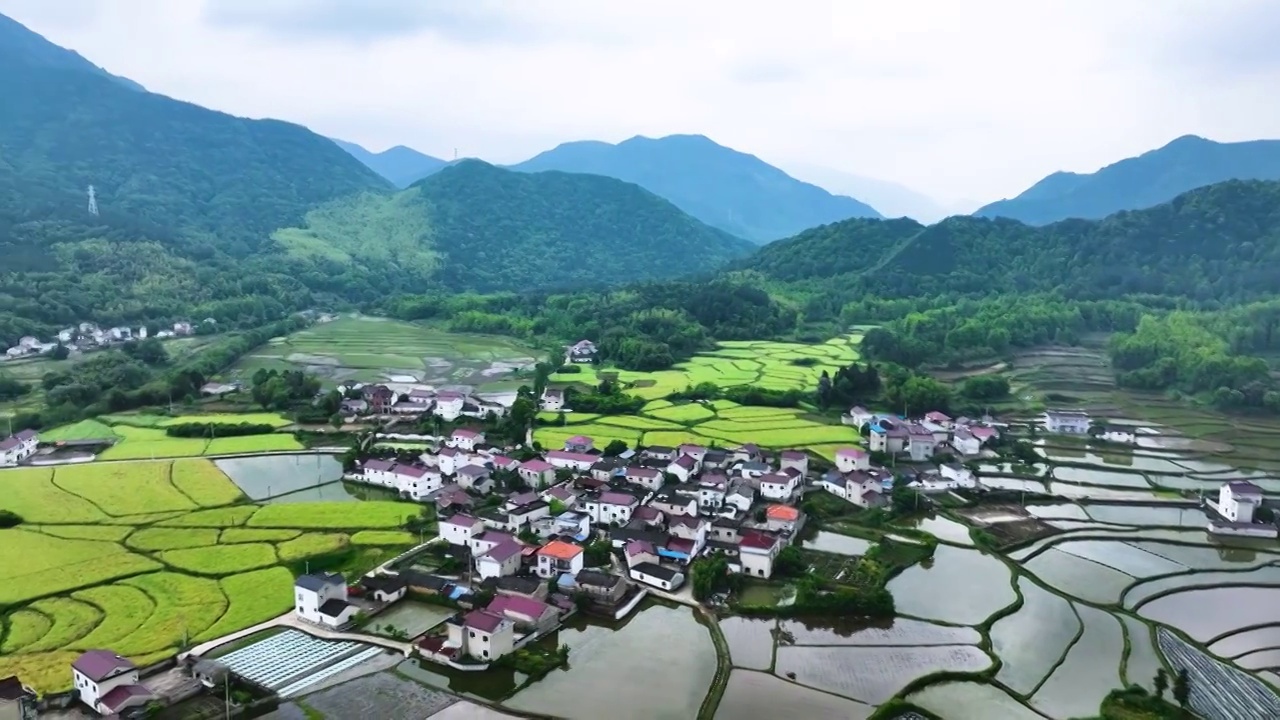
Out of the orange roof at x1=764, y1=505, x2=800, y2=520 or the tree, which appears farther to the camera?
the orange roof at x1=764, y1=505, x2=800, y2=520

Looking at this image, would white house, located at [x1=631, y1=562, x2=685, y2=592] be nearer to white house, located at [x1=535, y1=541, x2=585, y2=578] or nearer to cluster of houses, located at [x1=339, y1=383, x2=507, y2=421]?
white house, located at [x1=535, y1=541, x2=585, y2=578]

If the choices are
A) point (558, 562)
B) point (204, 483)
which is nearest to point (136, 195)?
point (204, 483)

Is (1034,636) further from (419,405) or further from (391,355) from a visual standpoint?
(391,355)

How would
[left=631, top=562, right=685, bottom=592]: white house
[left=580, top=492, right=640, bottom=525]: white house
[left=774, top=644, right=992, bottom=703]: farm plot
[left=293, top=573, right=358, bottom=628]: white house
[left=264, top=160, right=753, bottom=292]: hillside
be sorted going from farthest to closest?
[left=264, top=160, right=753, bottom=292]: hillside < [left=580, top=492, right=640, bottom=525]: white house < [left=631, top=562, right=685, bottom=592]: white house < [left=293, top=573, right=358, bottom=628]: white house < [left=774, top=644, right=992, bottom=703]: farm plot

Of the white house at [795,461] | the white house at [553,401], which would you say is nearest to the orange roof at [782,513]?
the white house at [795,461]

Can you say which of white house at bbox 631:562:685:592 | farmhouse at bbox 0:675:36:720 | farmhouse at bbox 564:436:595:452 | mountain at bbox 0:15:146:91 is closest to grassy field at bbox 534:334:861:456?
farmhouse at bbox 564:436:595:452

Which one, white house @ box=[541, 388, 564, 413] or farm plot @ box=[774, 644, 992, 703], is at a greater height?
white house @ box=[541, 388, 564, 413]

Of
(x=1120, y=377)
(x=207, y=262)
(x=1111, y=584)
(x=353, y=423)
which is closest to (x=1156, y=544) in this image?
(x=1111, y=584)
